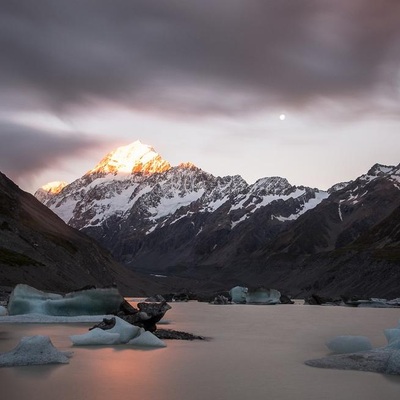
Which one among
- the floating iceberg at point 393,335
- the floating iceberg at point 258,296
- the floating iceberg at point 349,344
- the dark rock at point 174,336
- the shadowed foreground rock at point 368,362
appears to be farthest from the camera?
the floating iceberg at point 258,296

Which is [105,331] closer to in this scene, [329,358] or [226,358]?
[226,358]

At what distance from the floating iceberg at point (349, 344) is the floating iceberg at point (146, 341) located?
11171mm

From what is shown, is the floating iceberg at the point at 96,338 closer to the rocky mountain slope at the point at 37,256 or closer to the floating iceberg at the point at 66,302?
the floating iceberg at the point at 66,302

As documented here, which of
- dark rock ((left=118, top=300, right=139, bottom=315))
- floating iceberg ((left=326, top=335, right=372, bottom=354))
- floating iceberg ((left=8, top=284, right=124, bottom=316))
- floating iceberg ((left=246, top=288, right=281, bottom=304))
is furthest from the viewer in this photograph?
floating iceberg ((left=246, top=288, right=281, bottom=304))

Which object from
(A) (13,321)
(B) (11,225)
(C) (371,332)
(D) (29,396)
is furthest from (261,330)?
(B) (11,225)

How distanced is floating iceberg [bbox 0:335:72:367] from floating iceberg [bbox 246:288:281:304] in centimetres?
12410

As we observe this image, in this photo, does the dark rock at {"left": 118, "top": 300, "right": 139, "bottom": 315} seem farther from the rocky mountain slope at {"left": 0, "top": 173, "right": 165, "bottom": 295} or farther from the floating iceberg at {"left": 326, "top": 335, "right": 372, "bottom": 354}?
the rocky mountain slope at {"left": 0, "top": 173, "right": 165, "bottom": 295}

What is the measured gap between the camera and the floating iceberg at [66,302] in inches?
2712

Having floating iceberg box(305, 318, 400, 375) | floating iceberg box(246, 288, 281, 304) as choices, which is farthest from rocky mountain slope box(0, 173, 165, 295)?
floating iceberg box(305, 318, 400, 375)

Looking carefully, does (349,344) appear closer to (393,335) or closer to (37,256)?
(393,335)

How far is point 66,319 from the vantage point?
6700cm

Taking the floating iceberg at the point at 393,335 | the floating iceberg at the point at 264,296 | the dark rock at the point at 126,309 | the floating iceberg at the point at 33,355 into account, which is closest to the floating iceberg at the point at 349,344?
the floating iceberg at the point at 393,335

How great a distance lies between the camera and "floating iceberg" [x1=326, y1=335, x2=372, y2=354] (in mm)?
36906

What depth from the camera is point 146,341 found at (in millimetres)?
41625
